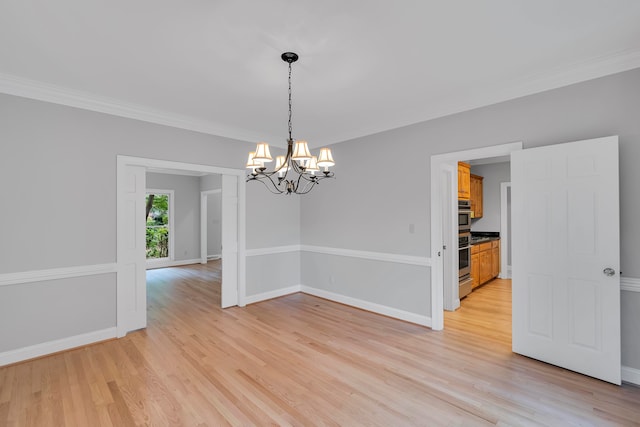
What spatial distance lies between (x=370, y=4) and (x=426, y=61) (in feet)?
3.19

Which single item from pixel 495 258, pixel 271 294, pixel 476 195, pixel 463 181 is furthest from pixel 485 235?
pixel 271 294

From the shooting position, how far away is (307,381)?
8.70 ft

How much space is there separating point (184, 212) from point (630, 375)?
31.0ft

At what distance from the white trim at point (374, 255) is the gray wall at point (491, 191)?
3.87 meters

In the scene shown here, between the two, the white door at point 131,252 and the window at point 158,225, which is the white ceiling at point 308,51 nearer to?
the white door at point 131,252

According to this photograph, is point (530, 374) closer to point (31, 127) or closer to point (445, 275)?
point (445, 275)

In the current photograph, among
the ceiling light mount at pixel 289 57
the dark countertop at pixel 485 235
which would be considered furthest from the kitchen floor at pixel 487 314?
the ceiling light mount at pixel 289 57

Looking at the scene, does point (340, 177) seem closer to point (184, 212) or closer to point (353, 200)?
point (353, 200)

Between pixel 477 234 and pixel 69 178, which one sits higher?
pixel 69 178

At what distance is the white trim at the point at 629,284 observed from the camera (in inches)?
99.3

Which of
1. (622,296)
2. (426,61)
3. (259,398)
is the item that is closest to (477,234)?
(622,296)

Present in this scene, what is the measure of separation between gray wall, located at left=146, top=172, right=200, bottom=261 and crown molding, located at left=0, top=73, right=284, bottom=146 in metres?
4.99

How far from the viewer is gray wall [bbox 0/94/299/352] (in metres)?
3.00

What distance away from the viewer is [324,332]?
3748mm
